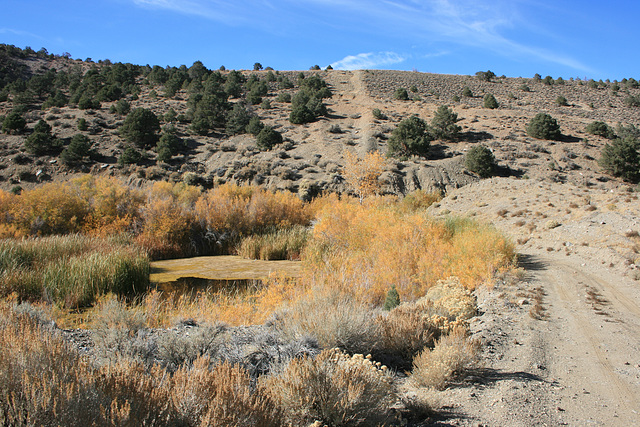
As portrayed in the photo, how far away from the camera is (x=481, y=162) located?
36156mm

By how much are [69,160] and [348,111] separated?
114 feet

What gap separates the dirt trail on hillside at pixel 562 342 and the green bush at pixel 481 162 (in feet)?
64.1

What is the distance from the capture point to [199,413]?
3.44 meters

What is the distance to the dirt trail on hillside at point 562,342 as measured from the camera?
511 centimetres

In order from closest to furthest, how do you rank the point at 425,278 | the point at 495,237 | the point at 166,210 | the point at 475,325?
the point at 475,325
the point at 425,278
the point at 495,237
the point at 166,210

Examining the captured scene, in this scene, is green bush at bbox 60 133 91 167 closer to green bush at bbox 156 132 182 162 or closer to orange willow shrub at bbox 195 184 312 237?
green bush at bbox 156 132 182 162

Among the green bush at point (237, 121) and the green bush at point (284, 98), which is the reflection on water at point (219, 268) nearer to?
the green bush at point (237, 121)

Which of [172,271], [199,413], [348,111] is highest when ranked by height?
[348,111]

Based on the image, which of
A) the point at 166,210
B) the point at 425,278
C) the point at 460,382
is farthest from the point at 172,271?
the point at 460,382

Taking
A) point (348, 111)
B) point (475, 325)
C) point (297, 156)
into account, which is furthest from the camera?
point (348, 111)

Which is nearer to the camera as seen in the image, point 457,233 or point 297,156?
point 457,233

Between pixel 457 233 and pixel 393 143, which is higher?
pixel 393 143

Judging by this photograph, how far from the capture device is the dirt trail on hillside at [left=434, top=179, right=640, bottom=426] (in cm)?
511

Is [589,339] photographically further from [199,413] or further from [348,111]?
[348,111]
